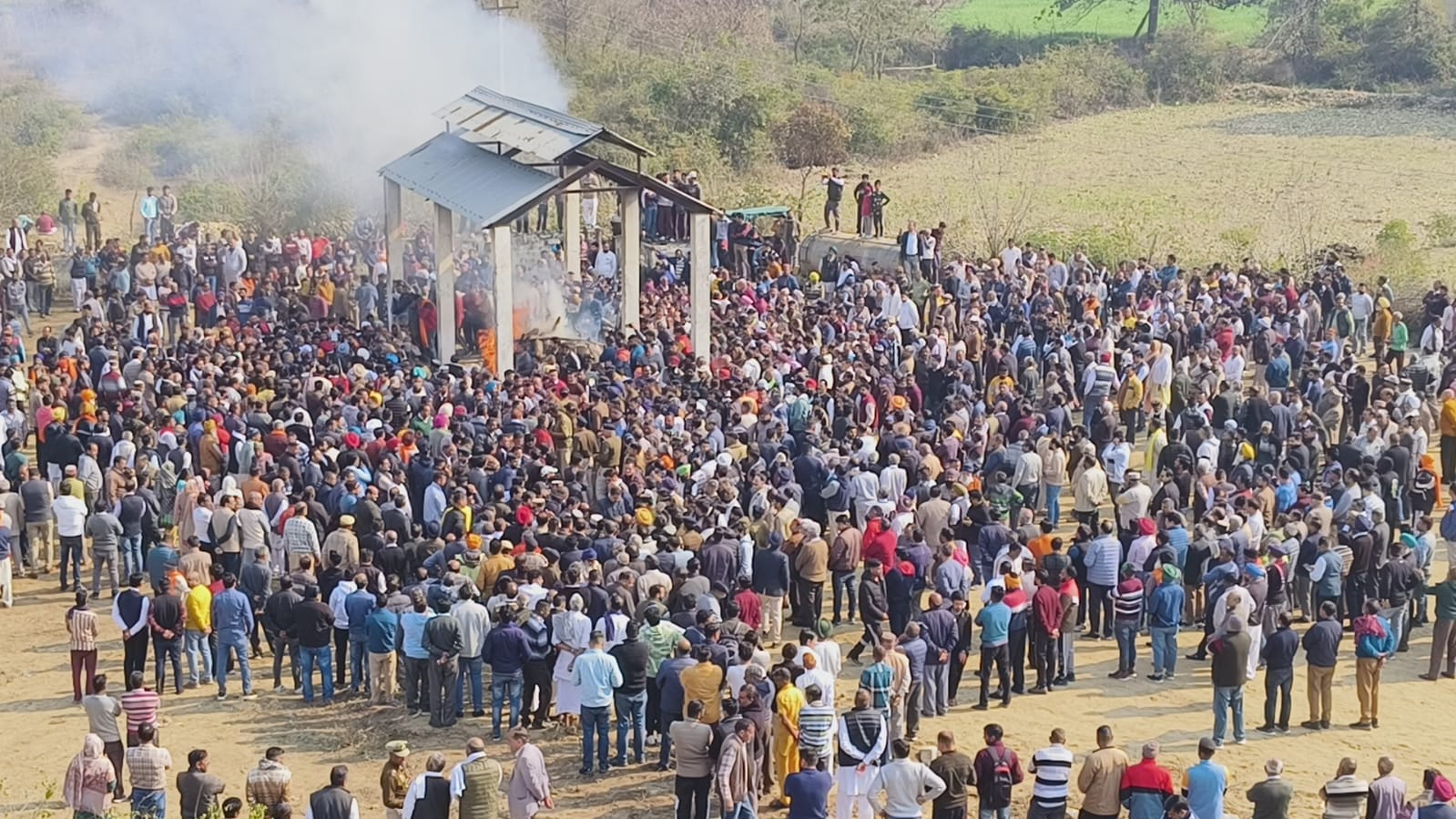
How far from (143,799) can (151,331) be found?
44.6 feet

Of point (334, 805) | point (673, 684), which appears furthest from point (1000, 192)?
point (334, 805)

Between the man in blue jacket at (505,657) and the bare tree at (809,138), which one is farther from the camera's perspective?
the bare tree at (809,138)

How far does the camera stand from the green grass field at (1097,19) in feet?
212

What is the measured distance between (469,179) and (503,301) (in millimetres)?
2469

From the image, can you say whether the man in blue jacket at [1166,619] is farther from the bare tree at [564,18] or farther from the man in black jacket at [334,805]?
the bare tree at [564,18]

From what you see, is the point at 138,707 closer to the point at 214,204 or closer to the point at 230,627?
the point at 230,627

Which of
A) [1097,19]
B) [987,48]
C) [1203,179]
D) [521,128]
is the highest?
[1097,19]

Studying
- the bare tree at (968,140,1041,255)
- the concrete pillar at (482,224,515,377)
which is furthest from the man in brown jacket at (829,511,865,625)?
the bare tree at (968,140,1041,255)

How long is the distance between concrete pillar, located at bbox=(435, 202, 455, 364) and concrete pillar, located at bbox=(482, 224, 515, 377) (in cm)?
126

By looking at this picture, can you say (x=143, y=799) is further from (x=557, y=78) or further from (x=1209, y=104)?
(x=1209, y=104)

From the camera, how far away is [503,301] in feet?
80.0

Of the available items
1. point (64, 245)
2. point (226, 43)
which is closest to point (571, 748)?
point (64, 245)

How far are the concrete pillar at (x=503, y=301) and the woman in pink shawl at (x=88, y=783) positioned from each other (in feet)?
39.4

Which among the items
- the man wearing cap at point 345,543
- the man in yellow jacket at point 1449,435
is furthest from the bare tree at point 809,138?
the man wearing cap at point 345,543
